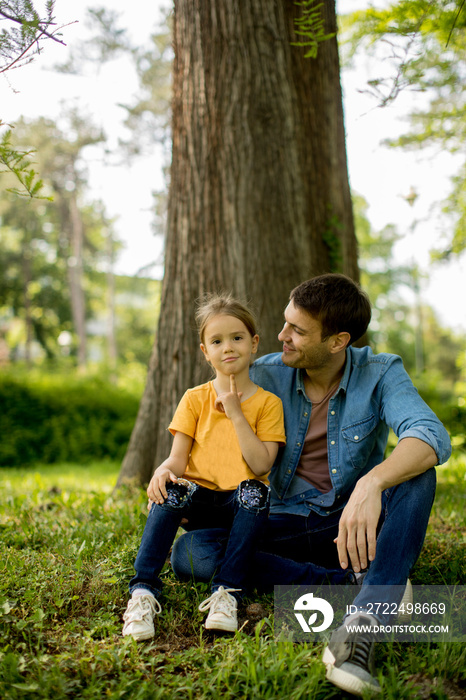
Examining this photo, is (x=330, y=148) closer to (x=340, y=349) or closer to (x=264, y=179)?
(x=264, y=179)

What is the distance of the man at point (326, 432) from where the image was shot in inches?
94.3

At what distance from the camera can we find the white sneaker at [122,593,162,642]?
215cm

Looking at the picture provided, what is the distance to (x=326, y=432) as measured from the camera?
2.80 m

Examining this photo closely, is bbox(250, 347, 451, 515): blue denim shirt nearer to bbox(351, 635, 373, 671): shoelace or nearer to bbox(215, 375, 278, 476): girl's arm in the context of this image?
bbox(215, 375, 278, 476): girl's arm

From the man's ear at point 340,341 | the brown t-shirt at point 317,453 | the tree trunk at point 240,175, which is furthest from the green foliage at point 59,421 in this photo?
the man's ear at point 340,341

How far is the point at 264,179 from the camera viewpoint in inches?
157

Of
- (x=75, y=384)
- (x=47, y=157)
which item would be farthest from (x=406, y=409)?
(x=47, y=157)

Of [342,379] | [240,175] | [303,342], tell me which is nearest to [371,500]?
[342,379]

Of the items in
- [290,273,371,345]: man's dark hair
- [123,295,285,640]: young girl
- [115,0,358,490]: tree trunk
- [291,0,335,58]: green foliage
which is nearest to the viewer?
[123,295,285,640]: young girl

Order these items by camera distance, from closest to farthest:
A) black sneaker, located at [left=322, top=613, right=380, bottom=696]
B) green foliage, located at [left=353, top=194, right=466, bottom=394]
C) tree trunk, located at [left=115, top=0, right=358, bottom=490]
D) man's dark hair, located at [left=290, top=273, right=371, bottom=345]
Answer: black sneaker, located at [left=322, top=613, right=380, bottom=696] → man's dark hair, located at [left=290, top=273, right=371, bottom=345] → tree trunk, located at [left=115, top=0, right=358, bottom=490] → green foliage, located at [left=353, top=194, right=466, bottom=394]

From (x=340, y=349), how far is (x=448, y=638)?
135cm

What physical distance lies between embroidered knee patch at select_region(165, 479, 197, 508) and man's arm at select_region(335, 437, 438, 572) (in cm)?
70

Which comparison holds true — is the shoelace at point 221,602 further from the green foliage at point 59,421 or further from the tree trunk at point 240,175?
the green foliage at point 59,421

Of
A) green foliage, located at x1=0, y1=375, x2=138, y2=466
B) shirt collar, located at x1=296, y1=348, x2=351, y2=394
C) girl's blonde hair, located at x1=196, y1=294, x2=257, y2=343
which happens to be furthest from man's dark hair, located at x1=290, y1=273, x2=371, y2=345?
green foliage, located at x1=0, y1=375, x2=138, y2=466
